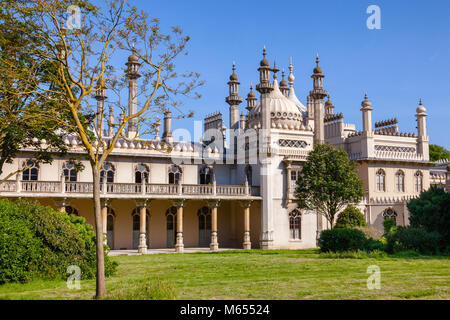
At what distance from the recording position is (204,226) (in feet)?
121

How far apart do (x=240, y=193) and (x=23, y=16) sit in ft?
75.3

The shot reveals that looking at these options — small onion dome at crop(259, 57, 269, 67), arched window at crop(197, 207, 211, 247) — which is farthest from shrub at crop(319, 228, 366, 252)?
small onion dome at crop(259, 57, 269, 67)

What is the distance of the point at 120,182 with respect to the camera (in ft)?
110

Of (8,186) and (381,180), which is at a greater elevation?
(381,180)

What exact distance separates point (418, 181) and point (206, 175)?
17.5 meters

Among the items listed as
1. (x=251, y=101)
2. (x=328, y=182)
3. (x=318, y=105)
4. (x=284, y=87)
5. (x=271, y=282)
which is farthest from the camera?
(x=284, y=87)

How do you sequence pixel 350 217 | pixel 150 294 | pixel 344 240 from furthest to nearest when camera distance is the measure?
pixel 350 217 → pixel 344 240 → pixel 150 294

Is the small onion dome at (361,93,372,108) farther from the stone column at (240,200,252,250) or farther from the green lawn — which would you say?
the green lawn

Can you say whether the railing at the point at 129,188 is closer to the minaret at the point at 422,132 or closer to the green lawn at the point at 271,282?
the green lawn at the point at 271,282

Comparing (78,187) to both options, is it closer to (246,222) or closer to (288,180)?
(246,222)

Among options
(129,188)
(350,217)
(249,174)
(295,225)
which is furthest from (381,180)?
(129,188)

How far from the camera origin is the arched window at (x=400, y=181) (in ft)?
135
